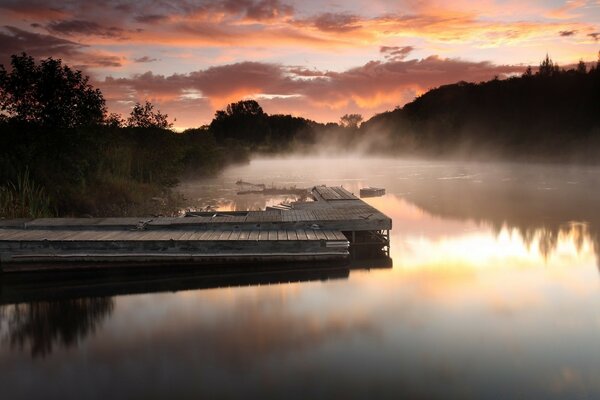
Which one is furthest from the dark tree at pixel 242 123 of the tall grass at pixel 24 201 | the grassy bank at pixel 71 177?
the tall grass at pixel 24 201

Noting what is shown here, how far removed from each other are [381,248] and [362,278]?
3.48m

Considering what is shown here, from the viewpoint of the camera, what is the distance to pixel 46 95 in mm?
20172

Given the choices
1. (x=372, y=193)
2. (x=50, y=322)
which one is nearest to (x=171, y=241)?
(x=50, y=322)

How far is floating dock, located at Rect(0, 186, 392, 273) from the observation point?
1277 cm

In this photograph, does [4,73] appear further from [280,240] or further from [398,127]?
[398,127]

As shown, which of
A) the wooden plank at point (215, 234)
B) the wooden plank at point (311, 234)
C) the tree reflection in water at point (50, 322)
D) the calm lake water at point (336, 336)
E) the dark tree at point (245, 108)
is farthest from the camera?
the dark tree at point (245, 108)

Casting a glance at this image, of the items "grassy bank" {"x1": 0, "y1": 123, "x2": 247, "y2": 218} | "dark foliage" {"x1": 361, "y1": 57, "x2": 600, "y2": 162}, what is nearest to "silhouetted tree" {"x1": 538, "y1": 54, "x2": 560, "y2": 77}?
"dark foliage" {"x1": 361, "y1": 57, "x2": 600, "y2": 162}

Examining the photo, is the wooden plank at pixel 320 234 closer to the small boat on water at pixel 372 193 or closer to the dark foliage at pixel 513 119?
the small boat on water at pixel 372 193

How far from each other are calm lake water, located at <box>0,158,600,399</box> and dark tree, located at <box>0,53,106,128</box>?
10.9 meters

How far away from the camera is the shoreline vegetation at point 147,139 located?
765 inches

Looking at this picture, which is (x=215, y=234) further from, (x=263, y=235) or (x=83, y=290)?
(x=83, y=290)

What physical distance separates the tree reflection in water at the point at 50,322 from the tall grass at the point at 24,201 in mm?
6738

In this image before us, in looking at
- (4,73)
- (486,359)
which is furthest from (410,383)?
(4,73)

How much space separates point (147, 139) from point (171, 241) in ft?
61.3
